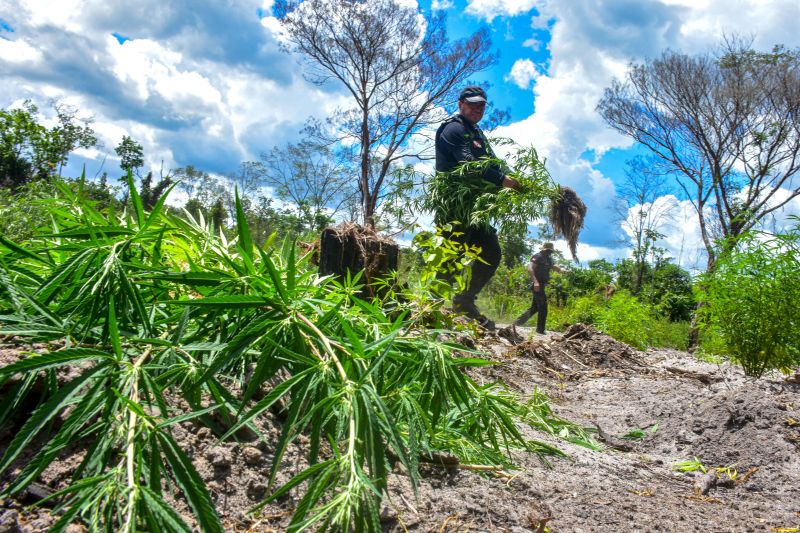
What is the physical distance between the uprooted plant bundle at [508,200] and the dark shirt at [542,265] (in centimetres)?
395

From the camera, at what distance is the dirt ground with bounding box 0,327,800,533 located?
1324 mm

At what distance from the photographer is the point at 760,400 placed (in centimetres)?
337

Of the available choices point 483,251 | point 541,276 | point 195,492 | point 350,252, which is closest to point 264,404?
point 195,492

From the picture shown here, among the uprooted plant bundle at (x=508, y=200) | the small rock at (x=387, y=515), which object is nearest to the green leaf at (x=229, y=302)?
the small rock at (x=387, y=515)

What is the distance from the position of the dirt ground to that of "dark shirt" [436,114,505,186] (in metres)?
2.01

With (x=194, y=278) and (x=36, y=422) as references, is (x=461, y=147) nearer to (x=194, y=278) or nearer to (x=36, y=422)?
(x=194, y=278)

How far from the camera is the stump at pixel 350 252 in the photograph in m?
3.55

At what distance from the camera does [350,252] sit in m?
3.62

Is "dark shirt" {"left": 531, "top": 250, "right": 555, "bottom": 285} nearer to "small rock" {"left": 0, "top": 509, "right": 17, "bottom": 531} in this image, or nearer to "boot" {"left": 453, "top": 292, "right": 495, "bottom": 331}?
"boot" {"left": 453, "top": 292, "right": 495, "bottom": 331}

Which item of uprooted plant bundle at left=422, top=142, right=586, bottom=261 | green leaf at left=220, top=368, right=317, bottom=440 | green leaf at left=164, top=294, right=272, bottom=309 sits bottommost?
green leaf at left=220, top=368, right=317, bottom=440

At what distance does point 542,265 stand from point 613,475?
8315 millimetres

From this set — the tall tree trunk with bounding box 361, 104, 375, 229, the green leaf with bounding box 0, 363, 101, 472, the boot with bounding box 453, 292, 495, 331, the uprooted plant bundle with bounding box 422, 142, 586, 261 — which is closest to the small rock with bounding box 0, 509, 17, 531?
the green leaf with bounding box 0, 363, 101, 472

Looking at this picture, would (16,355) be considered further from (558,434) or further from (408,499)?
(558,434)

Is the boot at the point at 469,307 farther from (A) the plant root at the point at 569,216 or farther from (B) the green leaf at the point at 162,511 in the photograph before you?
(B) the green leaf at the point at 162,511
